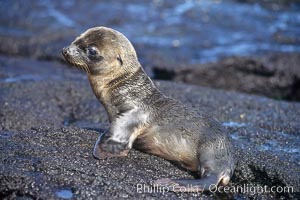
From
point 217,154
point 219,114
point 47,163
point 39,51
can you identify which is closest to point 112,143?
point 47,163

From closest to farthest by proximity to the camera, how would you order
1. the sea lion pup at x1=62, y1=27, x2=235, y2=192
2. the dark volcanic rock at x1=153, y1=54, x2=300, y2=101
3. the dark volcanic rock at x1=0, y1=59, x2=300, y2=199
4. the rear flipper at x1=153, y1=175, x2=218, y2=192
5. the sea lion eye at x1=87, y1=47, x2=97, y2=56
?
the dark volcanic rock at x1=0, y1=59, x2=300, y2=199
the rear flipper at x1=153, y1=175, x2=218, y2=192
the sea lion pup at x1=62, y1=27, x2=235, y2=192
the sea lion eye at x1=87, y1=47, x2=97, y2=56
the dark volcanic rock at x1=153, y1=54, x2=300, y2=101

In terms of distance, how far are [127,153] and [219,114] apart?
7.75ft

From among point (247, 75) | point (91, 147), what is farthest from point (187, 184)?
point (247, 75)

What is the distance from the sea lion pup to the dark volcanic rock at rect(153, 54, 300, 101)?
15.2 feet

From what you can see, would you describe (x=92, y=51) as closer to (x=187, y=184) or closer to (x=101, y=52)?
(x=101, y=52)

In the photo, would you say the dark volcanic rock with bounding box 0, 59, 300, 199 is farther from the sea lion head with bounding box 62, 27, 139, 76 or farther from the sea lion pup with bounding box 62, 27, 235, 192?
the sea lion head with bounding box 62, 27, 139, 76

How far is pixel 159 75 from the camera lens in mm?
10023

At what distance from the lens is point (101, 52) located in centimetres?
518

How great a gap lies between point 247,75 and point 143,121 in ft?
17.9

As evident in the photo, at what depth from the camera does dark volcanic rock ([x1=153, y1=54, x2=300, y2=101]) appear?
382 inches

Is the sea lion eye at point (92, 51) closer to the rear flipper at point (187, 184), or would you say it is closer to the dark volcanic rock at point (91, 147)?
the dark volcanic rock at point (91, 147)

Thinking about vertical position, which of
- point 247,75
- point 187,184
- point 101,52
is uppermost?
point 101,52

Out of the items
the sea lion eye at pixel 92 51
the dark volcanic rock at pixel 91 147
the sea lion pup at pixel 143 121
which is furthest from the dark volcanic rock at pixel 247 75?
the sea lion eye at pixel 92 51

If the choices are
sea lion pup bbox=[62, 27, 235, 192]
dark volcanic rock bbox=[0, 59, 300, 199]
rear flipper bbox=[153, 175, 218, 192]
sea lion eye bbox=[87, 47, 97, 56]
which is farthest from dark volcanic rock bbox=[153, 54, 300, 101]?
rear flipper bbox=[153, 175, 218, 192]
